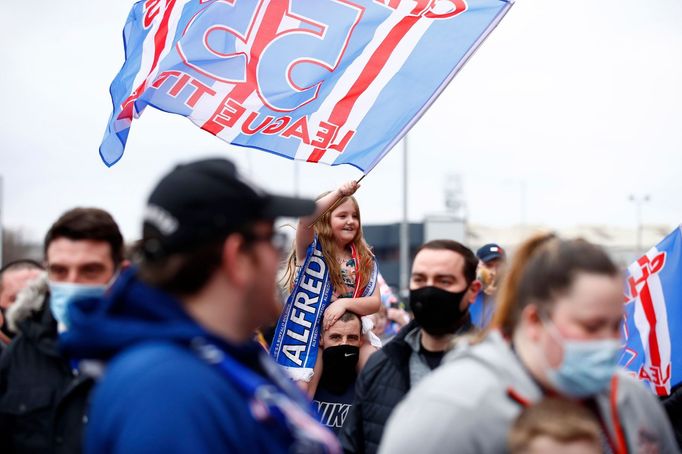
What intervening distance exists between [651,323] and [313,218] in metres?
2.81

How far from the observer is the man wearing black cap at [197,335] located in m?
1.90

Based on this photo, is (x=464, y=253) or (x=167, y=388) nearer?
(x=167, y=388)

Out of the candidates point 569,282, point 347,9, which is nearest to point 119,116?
point 347,9

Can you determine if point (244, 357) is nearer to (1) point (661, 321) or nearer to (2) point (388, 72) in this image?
(2) point (388, 72)

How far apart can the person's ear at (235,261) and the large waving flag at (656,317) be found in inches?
191

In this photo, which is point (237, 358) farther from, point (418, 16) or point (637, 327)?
point (637, 327)

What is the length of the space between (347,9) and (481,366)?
412cm

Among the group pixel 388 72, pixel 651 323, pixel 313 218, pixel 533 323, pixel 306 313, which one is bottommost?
pixel 651 323

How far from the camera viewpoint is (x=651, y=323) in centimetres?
659

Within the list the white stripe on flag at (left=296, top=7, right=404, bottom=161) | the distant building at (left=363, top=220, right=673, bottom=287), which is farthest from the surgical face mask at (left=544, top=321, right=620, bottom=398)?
the distant building at (left=363, top=220, right=673, bottom=287)

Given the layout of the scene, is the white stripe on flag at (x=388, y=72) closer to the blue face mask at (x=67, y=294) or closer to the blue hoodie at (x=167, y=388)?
the blue face mask at (x=67, y=294)

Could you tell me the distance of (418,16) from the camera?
6.09 meters

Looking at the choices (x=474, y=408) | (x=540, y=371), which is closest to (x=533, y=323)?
(x=540, y=371)

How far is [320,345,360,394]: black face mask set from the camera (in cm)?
594
